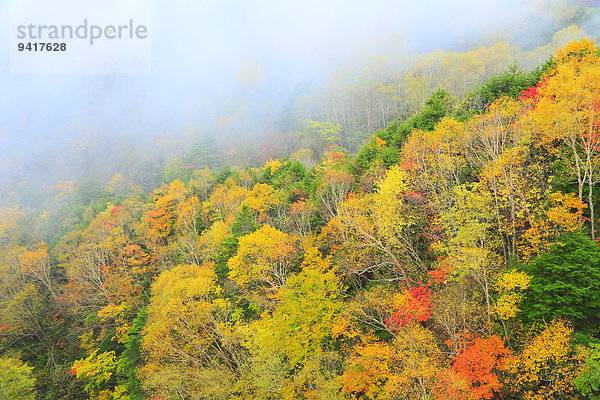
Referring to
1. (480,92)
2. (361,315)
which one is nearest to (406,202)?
(361,315)

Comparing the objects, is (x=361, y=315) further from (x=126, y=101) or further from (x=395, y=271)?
(x=126, y=101)

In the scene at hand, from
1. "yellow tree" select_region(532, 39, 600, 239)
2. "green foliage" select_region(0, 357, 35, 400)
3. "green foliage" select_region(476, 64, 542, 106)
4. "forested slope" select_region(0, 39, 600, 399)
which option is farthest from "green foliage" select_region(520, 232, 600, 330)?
"green foliage" select_region(0, 357, 35, 400)

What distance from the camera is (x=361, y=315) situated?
914 inches

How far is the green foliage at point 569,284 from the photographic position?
49.3 ft

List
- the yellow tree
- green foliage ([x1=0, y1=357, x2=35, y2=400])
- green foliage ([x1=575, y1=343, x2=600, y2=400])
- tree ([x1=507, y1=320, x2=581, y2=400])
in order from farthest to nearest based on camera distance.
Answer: green foliage ([x1=0, y1=357, x2=35, y2=400]) → the yellow tree → tree ([x1=507, y1=320, x2=581, y2=400]) → green foliage ([x1=575, y1=343, x2=600, y2=400])

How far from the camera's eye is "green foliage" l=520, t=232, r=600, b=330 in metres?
15.0

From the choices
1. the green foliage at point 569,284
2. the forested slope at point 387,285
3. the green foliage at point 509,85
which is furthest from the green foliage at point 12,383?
the green foliage at point 509,85

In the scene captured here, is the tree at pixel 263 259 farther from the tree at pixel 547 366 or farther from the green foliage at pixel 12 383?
the green foliage at pixel 12 383

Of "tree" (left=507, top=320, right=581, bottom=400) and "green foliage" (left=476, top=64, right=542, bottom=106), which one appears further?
"green foliage" (left=476, top=64, right=542, bottom=106)

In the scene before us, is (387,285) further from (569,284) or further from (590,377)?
(590,377)

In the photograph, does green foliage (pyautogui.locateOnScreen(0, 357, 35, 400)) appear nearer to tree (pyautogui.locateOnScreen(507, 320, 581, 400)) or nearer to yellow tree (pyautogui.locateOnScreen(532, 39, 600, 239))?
tree (pyautogui.locateOnScreen(507, 320, 581, 400))

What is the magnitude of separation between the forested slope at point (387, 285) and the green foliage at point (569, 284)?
97mm

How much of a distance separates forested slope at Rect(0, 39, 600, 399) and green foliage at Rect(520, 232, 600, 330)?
0.32ft

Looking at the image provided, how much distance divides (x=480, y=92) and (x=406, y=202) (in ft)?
60.8
